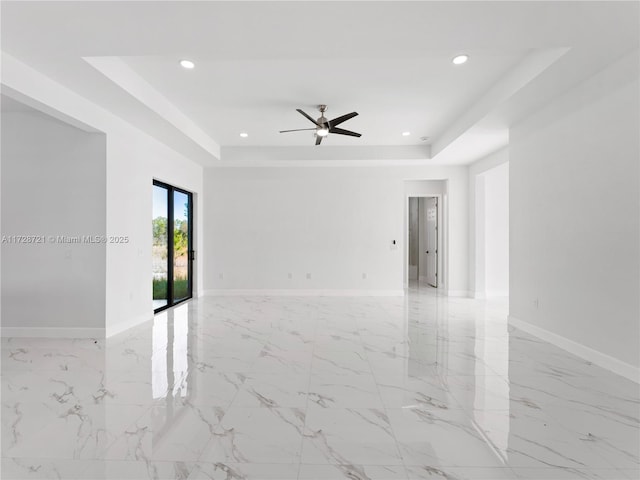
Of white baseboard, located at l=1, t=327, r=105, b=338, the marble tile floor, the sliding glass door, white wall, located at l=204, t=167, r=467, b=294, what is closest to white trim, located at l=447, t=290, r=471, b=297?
white wall, located at l=204, t=167, r=467, b=294

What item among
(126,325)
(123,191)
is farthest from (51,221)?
(126,325)

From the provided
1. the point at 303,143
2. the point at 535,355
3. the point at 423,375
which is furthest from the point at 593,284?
the point at 303,143

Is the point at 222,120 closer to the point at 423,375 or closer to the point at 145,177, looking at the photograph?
the point at 145,177

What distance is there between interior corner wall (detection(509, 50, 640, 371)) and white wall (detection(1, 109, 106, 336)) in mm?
5190

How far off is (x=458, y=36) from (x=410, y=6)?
1.77 ft

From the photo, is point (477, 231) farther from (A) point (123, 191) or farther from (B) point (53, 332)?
(B) point (53, 332)

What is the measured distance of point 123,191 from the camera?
4.18 metres

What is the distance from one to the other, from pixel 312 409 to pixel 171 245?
4.50m

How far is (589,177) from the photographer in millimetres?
3080

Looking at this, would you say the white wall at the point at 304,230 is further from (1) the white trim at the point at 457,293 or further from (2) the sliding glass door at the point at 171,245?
(1) the white trim at the point at 457,293

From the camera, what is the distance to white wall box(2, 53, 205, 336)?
126 inches

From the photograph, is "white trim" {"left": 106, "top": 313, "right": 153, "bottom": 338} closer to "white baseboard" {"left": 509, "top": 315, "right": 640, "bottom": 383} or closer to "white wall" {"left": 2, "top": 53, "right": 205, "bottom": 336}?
"white wall" {"left": 2, "top": 53, "right": 205, "bottom": 336}

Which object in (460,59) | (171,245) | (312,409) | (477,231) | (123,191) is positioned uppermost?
(460,59)

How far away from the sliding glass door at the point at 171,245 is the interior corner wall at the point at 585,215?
214 inches
